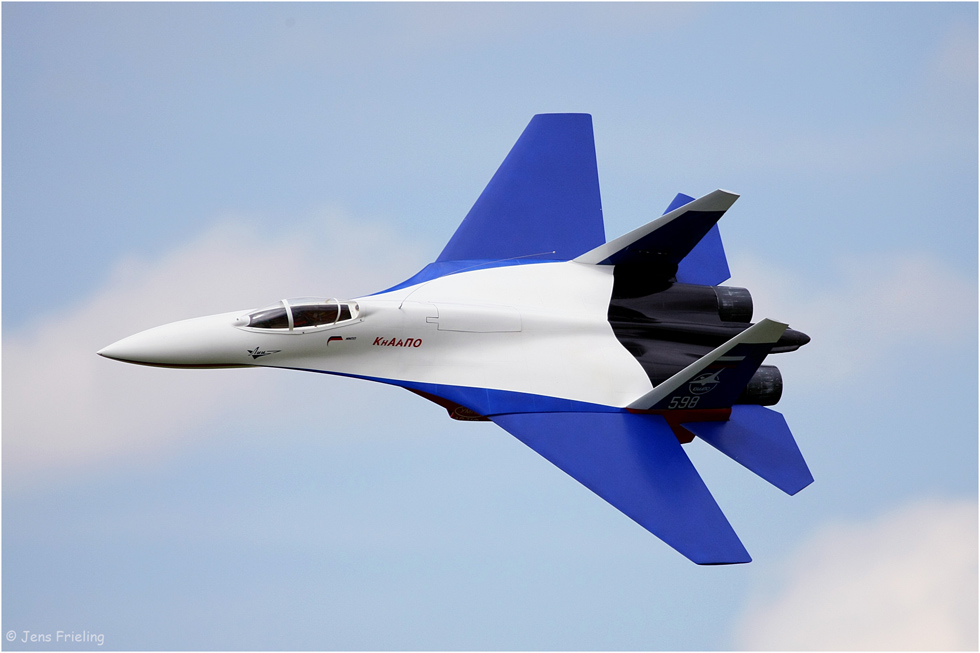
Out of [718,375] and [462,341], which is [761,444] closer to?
[718,375]

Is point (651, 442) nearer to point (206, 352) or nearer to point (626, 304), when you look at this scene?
point (626, 304)

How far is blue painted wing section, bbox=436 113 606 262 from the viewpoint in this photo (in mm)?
20984

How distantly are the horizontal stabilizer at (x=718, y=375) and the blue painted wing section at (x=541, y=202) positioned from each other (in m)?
3.10

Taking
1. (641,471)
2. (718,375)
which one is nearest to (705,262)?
(718,375)

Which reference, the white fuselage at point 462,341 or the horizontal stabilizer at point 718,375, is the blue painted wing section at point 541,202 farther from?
the horizontal stabilizer at point 718,375

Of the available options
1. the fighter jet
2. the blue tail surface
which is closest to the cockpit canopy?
the fighter jet

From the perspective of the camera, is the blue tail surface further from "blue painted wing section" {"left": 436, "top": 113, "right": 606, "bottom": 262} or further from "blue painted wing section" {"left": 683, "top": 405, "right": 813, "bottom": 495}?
"blue painted wing section" {"left": 683, "top": 405, "right": 813, "bottom": 495}

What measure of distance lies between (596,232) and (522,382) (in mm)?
3578

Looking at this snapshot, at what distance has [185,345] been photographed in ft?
59.7

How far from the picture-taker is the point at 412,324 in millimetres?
18953

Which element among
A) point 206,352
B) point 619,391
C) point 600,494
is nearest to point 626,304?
point 619,391

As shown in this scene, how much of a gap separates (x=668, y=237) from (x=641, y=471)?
3.74m

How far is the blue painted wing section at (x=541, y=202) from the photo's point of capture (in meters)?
21.0

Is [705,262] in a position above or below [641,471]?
above
